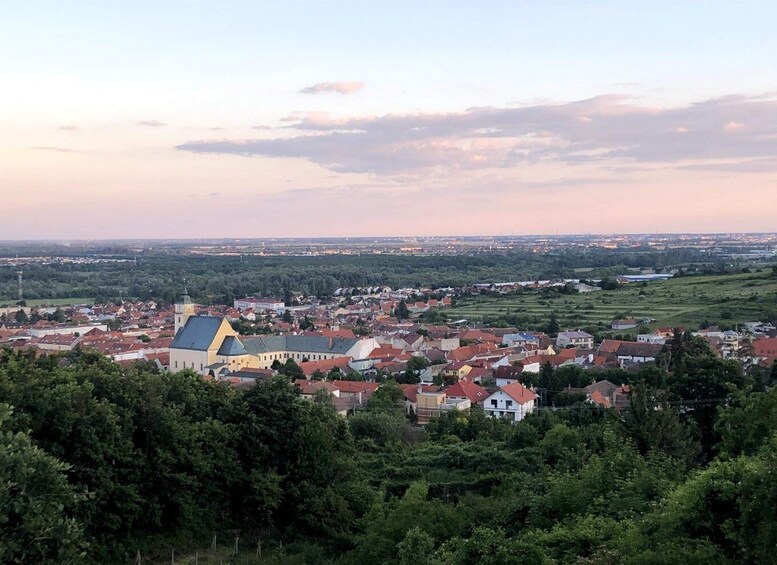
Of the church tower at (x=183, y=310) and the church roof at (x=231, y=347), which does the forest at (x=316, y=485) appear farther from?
the church tower at (x=183, y=310)

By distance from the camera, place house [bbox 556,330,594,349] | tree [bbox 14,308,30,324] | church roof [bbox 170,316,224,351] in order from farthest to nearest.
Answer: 1. tree [bbox 14,308,30,324]
2. house [bbox 556,330,594,349]
3. church roof [bbox 170,316,224,351]

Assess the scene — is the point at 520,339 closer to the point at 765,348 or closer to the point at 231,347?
the point at 765,348

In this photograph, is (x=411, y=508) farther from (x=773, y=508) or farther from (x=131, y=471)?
(x=773, y=508)

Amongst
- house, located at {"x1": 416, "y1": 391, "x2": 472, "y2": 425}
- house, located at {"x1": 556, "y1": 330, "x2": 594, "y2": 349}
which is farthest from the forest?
house, located at {"x1": 556, "y1": 330, "x2": 594, "y2": 349}

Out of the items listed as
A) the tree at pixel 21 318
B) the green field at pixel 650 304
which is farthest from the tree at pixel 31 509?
the tree at pixel 21 318

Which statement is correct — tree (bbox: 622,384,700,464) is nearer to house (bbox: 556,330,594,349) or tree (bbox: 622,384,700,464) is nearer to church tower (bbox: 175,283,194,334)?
house (bbox: 556,330,594,349)

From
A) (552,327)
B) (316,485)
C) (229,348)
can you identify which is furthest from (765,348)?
(316,485)
